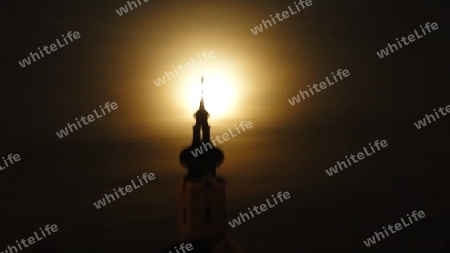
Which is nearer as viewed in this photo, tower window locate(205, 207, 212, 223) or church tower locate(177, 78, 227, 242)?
church tower locate(177, 78, 227, 242)

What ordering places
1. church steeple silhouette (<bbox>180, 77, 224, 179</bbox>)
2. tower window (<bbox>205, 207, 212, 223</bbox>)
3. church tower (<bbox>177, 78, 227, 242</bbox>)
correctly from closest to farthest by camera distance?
church steeple silhouette (<bbox>180, 77, 224, 179</bbox>) → church tower (<bbox>177, 78, 227, 242</bbox>) → tower window (<bbox>205, 207, 212, 223</bbox>)

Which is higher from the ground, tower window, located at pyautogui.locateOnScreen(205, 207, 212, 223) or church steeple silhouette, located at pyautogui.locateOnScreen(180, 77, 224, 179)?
church steeple silhouette, located at pyautogui.locateOnScreen(180, 77, 224, 179)

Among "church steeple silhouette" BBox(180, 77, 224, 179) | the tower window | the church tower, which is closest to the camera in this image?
"church steeple silhouette" BBox(180, 77, 224, 179)

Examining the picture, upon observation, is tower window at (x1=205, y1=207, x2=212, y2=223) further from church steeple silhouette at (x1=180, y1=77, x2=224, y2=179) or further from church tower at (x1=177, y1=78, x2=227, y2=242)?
church steeple silhouette at (x1=180, y1=77, x2=224, y2=179)

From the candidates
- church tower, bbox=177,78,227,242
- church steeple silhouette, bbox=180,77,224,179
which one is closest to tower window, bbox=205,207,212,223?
church tower, bbox=177,78,227,242

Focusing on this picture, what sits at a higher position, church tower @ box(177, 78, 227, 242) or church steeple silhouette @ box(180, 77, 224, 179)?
church steeple silhouette @ box(180, 77, 224, 179)

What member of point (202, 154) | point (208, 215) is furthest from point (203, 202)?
point (202, 154)

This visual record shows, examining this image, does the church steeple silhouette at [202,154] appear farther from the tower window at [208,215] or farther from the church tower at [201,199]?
the tower window at [208,215]

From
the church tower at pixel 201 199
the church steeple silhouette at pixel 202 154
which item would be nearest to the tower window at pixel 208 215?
the church tower at pixel 201 199
